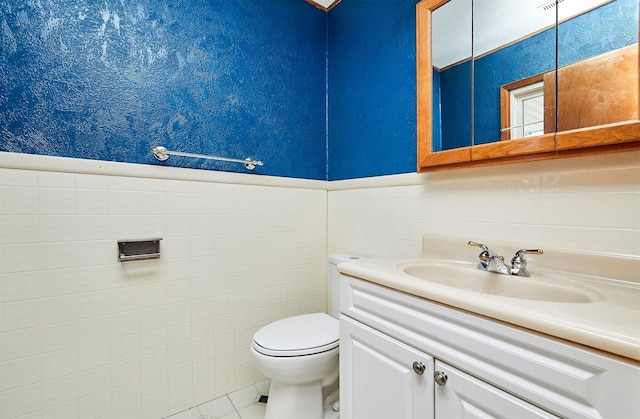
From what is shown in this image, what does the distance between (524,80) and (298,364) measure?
4.44 ft

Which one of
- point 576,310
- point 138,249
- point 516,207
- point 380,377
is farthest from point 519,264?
point 138,249

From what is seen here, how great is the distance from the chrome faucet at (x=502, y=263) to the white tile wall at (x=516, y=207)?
0.34 feet

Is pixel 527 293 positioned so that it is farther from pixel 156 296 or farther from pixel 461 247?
pixel 156 296

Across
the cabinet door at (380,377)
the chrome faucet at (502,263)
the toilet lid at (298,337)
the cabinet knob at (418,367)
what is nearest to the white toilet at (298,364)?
the toilet lid at (298,337)

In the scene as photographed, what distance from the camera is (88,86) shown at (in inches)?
47.1

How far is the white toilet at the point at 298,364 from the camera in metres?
1.16

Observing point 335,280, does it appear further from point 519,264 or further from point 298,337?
point 519,264

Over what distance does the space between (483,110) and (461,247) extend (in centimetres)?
55

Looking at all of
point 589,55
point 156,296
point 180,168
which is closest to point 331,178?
point 180,168

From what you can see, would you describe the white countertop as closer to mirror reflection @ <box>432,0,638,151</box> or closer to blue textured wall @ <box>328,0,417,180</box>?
mirror reflection @ <box>432,0,638,151</box>

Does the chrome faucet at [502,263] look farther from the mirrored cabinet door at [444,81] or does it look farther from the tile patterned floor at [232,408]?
the tile patterned floor at [232,408]

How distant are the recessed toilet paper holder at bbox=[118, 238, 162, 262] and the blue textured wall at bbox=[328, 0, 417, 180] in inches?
42.8

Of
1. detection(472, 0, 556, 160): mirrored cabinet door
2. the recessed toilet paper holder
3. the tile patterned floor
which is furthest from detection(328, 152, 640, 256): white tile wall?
the recessed toilet paper holder

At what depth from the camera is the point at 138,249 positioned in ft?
4.19
